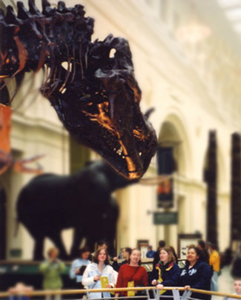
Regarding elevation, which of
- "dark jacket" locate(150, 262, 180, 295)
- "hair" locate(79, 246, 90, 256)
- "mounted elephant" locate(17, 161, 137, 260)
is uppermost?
"mounted elephant" locate(17, 161, 137, 260)

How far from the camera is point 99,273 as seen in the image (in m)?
6.56

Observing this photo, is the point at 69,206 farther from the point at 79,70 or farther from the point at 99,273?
the point at 79,70

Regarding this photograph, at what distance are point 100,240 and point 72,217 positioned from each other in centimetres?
88

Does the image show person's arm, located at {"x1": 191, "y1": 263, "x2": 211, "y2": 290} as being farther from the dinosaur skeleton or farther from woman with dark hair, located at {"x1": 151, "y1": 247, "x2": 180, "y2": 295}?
the dinosaur skeleton

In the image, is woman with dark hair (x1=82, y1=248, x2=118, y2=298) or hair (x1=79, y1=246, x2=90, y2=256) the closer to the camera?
woman with dark hair (x1=82, y1=248, x2=118, y2=298)

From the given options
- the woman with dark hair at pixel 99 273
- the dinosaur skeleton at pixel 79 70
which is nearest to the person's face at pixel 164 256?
the woman with dark hair at pixel 99 273

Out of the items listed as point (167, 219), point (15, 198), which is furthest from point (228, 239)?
point (15, 198)

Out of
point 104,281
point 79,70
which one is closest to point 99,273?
point 104,281

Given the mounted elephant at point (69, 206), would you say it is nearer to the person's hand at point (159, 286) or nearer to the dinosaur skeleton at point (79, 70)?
the dinosaur skeleton at point (79, 70)

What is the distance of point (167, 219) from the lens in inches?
559

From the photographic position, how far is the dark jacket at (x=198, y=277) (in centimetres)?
674

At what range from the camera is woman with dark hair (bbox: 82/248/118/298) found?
6.49m

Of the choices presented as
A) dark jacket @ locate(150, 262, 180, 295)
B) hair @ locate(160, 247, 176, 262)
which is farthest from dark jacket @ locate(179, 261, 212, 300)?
hair @ locate(160, 247, 176, 262)

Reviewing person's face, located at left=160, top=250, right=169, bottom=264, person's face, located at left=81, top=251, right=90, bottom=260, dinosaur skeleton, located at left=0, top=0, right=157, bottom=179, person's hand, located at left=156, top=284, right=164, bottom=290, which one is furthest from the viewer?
person's face, located at left=81, top=251, right=90, bottom=260
